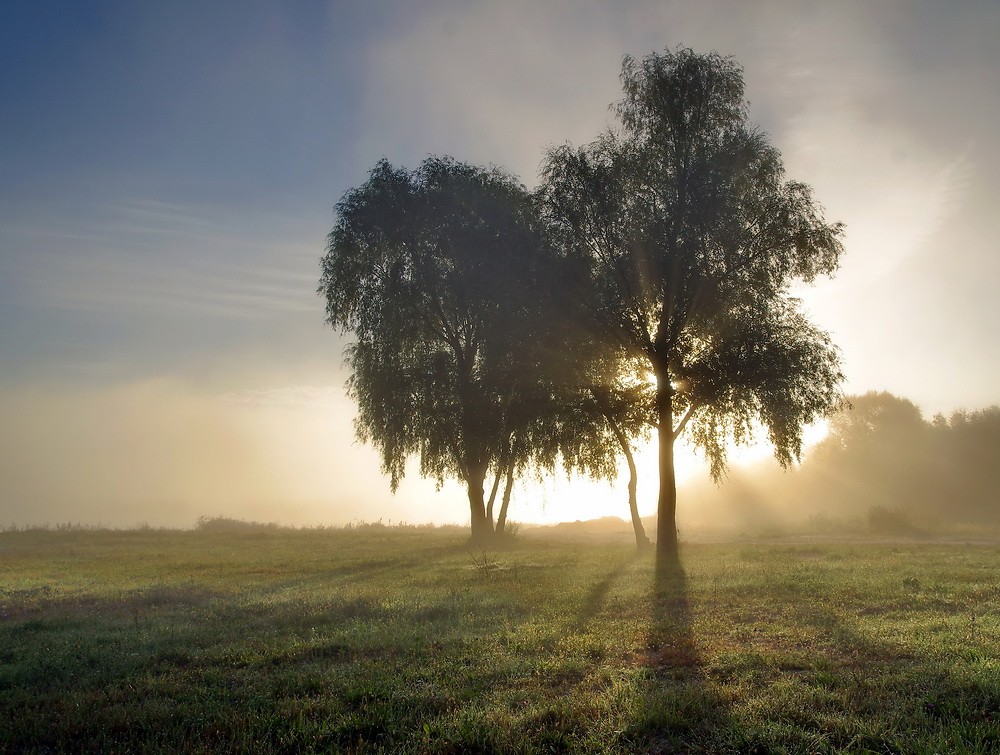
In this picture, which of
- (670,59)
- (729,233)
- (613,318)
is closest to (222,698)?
(613,318)

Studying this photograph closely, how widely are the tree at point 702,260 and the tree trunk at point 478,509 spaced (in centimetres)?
1459

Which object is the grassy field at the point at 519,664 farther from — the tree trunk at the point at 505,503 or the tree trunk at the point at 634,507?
the tree trunk at the point at 505,503

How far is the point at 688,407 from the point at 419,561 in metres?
12.3

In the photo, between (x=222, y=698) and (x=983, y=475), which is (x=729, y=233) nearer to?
(x=222, y=698)

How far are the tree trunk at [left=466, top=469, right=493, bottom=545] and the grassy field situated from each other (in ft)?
57.1

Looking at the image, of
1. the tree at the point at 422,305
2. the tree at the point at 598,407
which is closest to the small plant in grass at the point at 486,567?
the tree at the point at 598,407

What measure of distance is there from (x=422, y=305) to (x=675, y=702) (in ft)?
97.9

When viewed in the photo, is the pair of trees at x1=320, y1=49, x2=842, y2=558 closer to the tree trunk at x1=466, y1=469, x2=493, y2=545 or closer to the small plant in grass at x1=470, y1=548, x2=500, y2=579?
→ the small plant in grass at x1=470, y1=548, x2=500, y2=579

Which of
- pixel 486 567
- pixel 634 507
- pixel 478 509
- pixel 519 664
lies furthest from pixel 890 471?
pixel 519 664

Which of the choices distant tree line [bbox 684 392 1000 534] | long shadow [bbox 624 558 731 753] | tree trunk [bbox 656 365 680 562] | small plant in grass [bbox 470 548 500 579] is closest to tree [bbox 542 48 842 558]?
tree trunk [bbox 656 365 680 562]

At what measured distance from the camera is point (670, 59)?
25219 millimetres

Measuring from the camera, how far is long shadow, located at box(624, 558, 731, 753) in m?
6.30

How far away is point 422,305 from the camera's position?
35.6 m

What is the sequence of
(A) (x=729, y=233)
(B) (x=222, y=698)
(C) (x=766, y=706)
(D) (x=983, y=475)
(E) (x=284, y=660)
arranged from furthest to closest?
1. (D) (x=983, y=475)
2. (A) (x=729, y=233)
3. (E) (x=284, y=660)
4. (B) (x=222, y=698)
5. (C) (x=766, y=706)
